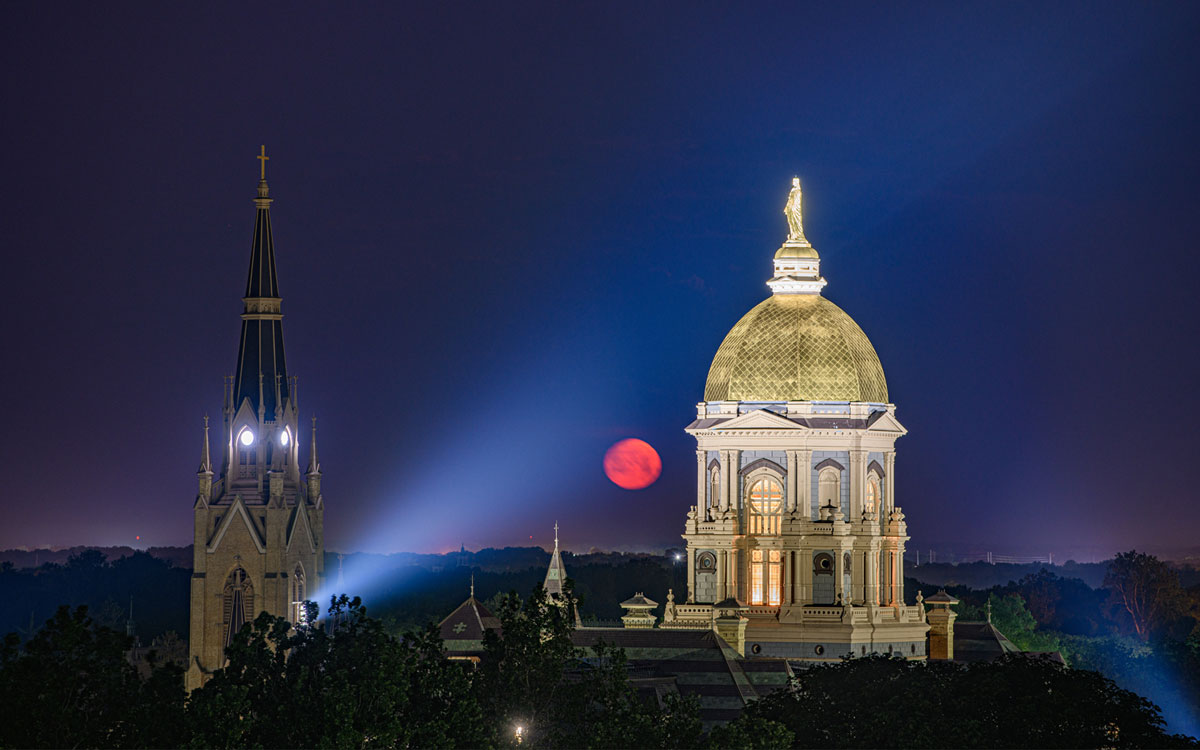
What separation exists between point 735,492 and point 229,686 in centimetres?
4556

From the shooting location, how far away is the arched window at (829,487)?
122562 mm

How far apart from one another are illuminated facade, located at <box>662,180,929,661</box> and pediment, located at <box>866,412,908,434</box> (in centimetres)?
8

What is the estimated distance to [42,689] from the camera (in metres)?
77.1

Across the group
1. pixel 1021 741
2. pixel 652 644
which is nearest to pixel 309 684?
pixel 1021 741

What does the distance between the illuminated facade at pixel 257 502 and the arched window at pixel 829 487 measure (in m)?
33.8

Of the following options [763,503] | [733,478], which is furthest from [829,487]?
[733,478]

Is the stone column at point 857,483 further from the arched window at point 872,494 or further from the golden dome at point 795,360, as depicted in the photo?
the golden dome at point 795,360

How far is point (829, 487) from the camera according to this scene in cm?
12294

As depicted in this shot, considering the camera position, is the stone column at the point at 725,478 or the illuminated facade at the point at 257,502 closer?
the stone column at the point at 725,478

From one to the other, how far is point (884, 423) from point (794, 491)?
490 cm

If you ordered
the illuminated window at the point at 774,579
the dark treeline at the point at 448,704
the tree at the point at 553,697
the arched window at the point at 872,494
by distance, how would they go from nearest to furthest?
the dark treeline at the point at 448,704 → the tree at the point at 553,697 → the illuminated window at the point at 774,579 → the arched window at the point at 872,494

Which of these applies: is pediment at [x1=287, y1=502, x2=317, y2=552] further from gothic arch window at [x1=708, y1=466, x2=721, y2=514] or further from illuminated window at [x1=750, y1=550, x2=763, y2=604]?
illuminated window at [x1=750, y1=550, x2=763, y2=604]

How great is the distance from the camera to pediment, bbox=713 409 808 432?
396 ft

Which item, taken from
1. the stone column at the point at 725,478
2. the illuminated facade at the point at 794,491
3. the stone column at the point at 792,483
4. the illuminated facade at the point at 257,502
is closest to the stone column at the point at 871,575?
the illuminated facade at the point at 794,491
